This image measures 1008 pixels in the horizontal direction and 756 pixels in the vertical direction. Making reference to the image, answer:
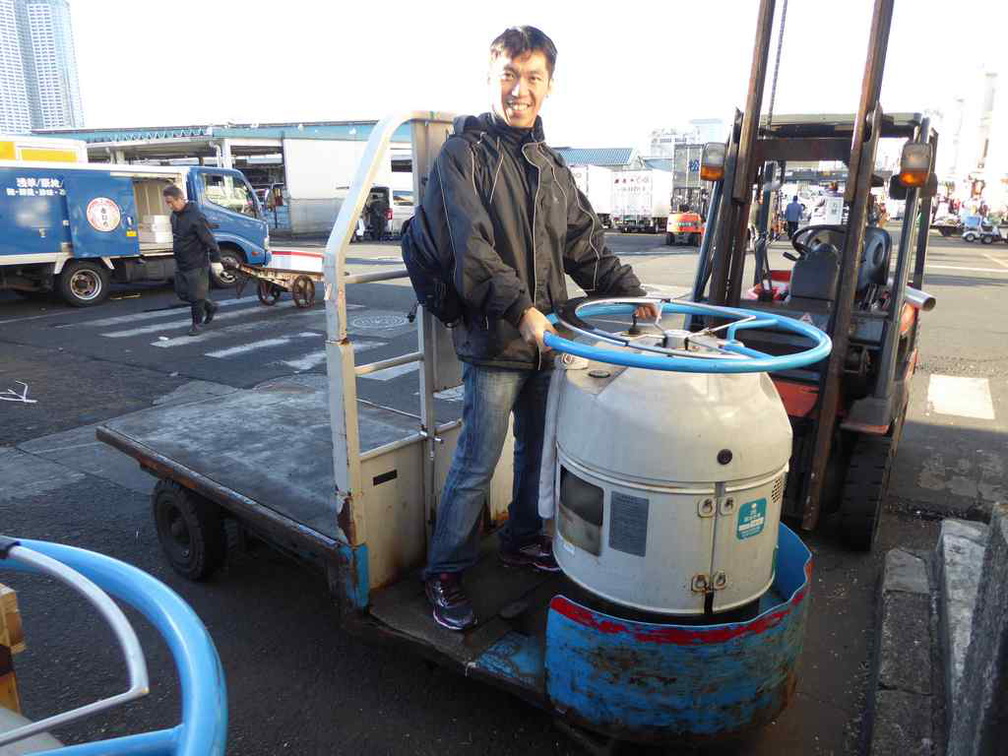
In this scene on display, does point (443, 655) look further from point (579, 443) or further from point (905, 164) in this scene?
point (905, 164)

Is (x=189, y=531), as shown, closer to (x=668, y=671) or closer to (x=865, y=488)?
(x=668, y=671)

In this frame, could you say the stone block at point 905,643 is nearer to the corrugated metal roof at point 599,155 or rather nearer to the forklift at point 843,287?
the forklift at point 843,287

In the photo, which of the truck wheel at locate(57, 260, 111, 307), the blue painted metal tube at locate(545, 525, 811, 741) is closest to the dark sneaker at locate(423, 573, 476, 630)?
the blue painted metal tube at locate(545, 525, 811, 741)

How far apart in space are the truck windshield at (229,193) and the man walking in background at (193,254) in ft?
16.2

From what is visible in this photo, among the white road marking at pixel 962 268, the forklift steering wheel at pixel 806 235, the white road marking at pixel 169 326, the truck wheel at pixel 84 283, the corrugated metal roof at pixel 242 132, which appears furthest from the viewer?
the corrugated metal roof at pixel 242 132

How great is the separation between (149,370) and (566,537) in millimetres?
7841

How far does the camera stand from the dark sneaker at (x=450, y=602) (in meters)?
2.84

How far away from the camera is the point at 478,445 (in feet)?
9.38

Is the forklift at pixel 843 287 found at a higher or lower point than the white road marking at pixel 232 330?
higher

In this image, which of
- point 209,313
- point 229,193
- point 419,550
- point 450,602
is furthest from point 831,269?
point 229,193

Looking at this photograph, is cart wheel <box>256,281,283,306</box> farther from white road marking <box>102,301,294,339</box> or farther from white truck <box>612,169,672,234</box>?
Answer: white truck <box>612,169,672,234</box>

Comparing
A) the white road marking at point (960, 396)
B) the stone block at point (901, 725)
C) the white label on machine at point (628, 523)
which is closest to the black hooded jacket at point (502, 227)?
the white label on machine at point (628, 523)

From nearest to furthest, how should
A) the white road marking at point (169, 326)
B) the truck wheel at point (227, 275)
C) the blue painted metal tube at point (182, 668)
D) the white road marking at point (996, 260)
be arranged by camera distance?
the blue painted metal tube at point (182, 668)
the white road marking at point (169, 326)
the truck wheel at point (227, 275)
the white road marking at point (996, 260)

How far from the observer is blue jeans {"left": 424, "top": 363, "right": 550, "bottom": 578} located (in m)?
2.81
